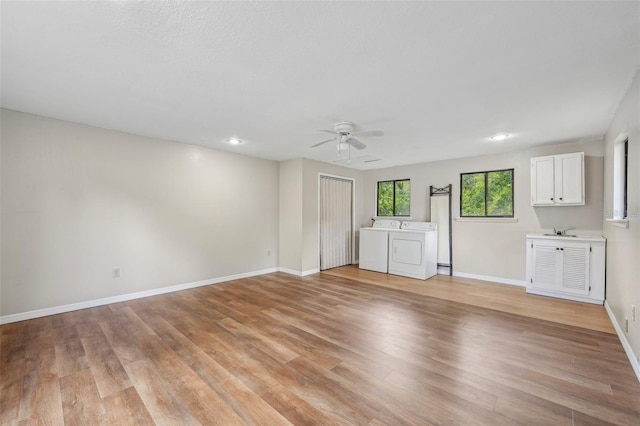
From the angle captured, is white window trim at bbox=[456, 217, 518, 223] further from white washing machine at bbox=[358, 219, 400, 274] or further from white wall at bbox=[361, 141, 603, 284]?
white washing machine at bbox=[358, 219, 400, 274]

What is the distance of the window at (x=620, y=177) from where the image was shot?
3.00 m

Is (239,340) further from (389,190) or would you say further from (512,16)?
(389,190)

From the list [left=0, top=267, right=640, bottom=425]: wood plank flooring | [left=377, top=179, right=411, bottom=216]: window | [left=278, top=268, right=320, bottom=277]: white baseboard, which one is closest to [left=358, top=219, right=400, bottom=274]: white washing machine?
[left=377, top=179, right=411, bottom=216]: window

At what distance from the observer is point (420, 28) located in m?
1.70

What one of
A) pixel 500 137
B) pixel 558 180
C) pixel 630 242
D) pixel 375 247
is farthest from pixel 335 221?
pixel 630 242

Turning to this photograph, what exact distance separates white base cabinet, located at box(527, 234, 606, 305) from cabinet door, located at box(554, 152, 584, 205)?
0.61 meters

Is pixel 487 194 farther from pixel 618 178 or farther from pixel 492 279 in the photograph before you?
pixel 618 178

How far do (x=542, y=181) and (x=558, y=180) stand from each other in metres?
0.20

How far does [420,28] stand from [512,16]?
1.67 ft

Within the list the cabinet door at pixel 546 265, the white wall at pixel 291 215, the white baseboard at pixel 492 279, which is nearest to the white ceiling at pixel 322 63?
the cabinet door at pixel 546 265

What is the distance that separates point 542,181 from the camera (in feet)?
14.3

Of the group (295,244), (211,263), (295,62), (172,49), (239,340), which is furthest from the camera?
(295,244)

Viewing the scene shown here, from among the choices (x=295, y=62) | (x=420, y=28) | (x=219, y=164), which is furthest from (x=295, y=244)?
(x=420, y=28)

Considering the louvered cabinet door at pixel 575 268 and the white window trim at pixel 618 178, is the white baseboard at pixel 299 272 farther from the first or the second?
the white window trim at pixel 618 178
